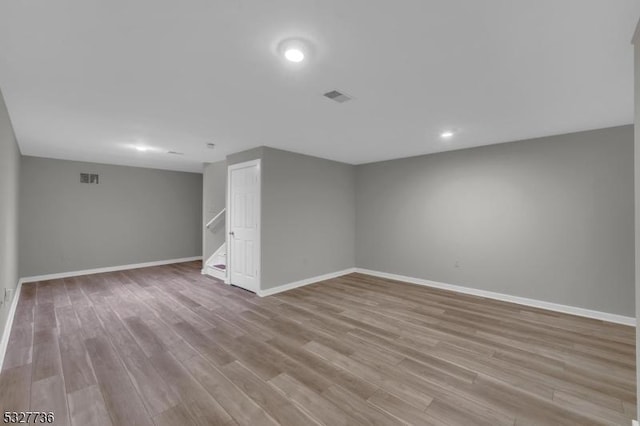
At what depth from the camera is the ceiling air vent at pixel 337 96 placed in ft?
8.04

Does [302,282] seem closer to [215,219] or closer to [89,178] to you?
[215,219]

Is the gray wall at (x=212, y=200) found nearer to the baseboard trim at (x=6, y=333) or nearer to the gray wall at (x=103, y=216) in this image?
the gray wall at (x=103, y=216)

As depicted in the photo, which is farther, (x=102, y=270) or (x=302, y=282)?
(x=102, y=270)

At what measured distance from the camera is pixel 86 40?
1671 mm

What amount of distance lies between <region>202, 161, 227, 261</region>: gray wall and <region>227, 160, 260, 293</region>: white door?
124 cm

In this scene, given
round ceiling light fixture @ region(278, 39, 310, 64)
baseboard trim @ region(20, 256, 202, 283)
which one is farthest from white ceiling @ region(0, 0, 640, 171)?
baseboard trim @ region(20, 256, 202, 283)

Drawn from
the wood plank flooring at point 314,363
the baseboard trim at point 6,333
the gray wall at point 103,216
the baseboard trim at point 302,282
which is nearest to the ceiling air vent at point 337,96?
the wood plank flooring at point 314,363

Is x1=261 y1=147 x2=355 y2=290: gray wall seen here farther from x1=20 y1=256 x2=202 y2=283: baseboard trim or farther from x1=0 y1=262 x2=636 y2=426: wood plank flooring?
x1=20 y1=256 x2=202 y2=283: baseboard trim

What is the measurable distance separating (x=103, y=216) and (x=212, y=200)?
2490 mm

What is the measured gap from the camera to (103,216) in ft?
20.0

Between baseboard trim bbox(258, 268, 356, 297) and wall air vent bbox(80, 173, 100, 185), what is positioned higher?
wall air vent bbox(80, 173, 100, 185)

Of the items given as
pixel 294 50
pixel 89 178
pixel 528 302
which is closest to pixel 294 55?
pixel 294 50

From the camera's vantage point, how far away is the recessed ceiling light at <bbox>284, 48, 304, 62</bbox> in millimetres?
1770

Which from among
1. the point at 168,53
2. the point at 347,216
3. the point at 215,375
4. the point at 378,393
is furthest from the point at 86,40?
the point at 347,216
